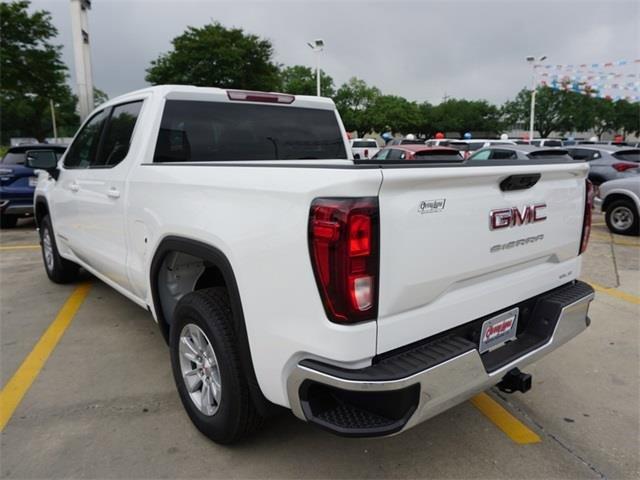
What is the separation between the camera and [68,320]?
4.58 m

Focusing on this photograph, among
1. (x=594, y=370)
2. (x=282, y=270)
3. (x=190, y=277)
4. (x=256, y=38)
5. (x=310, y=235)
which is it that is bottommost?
(x=594, y=370)

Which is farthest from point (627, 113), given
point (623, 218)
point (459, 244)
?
point (459, 244)

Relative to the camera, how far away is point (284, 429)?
279 centimetres

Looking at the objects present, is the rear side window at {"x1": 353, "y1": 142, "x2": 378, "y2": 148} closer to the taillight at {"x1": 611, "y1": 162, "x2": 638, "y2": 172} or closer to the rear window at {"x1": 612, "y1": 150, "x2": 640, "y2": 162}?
the rear window at {"x1": 612, "y1": 150, "x2": 640, "y2": 162}

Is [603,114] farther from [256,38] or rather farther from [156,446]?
[156,446]

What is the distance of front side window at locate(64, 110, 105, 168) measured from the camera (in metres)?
4.12

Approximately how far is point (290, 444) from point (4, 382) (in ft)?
7.22

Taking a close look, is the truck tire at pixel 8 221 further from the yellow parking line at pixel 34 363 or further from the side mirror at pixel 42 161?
the side mirror at pixel 42 161

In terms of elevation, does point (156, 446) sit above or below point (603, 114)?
below

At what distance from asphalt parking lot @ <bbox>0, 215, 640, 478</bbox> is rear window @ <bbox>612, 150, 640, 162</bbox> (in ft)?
33.4

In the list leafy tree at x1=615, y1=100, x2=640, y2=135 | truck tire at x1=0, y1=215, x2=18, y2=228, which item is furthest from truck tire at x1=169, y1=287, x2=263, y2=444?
leafy tree at x1=615, y1=100, x2=640, y2=135

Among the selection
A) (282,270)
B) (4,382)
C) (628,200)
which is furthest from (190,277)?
(628,200)

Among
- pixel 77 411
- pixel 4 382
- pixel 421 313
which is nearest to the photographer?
pixel 421 313

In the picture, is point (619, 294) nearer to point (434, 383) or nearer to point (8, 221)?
point (434, 383)
